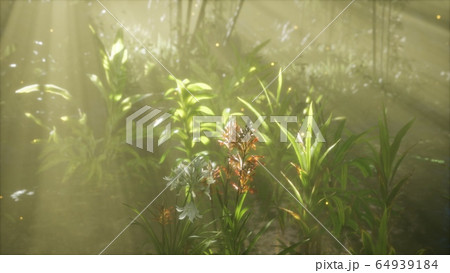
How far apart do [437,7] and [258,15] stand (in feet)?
19.0

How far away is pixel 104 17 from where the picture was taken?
25.5 ft

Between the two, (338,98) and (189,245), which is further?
(338,98)

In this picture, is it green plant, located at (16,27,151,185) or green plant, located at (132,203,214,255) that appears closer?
green plant, located at (132,203,214,255)

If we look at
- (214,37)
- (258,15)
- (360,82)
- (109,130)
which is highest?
(258,15)

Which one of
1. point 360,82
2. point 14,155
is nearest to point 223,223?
point 14,155

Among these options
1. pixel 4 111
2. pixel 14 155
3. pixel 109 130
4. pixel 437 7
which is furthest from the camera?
pixel 437 7

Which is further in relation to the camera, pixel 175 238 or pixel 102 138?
pixel 102 138

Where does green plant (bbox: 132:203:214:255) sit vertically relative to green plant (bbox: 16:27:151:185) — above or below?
below

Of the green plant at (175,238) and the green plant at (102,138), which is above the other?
the green plant at (102,138)

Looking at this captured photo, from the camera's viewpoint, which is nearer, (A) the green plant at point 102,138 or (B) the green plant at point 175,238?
(B) the green plant at point 175,238

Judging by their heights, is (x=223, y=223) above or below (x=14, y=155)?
below

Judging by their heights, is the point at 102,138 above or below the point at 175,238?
above
